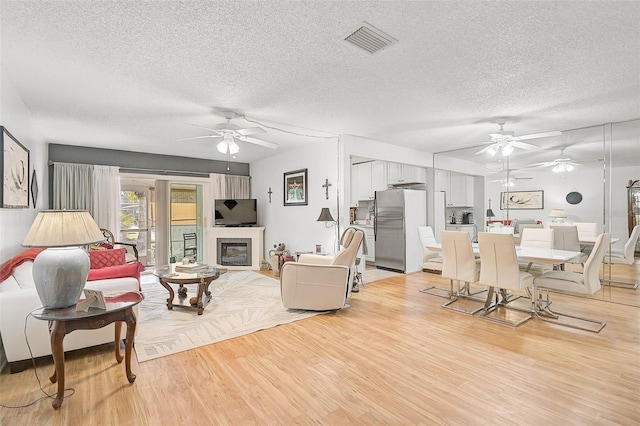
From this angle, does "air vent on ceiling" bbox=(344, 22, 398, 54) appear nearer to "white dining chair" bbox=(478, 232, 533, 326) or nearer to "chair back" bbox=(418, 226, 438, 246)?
"white dining chair" bbox=(478, 232, 533, 326)

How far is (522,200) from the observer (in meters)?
5.23

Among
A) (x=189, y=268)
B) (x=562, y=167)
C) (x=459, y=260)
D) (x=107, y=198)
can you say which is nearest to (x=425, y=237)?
(x=459, y=260)

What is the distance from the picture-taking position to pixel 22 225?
352 cm

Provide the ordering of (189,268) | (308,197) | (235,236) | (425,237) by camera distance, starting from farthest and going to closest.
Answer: (235,236), (308,197), (425,237), (189,268)

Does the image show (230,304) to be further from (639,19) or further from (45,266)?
(639,19)

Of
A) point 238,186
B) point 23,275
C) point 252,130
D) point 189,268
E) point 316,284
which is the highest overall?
point 252,130

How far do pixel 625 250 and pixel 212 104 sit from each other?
5.66 metres

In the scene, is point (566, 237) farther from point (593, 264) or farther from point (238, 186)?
point (238, 186)

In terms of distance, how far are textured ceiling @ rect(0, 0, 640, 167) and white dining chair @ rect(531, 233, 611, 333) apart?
5.36 ft

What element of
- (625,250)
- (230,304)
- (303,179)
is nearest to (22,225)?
(230,304)

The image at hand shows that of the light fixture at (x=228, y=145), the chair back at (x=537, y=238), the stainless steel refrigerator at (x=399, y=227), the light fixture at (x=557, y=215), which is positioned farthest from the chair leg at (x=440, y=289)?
the light fixture at (x=228, y=145)

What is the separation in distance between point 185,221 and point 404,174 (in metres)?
4.93

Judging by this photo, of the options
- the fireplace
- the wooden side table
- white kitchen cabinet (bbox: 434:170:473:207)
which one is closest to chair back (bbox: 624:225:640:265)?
white kitchen cabinet (bbox: 434:170:473:207)

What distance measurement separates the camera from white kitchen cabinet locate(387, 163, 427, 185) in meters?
6.61
